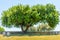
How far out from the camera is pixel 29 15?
176ft

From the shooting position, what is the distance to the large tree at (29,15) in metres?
53.3

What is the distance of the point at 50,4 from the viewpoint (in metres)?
56.6

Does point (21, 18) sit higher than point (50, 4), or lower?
lower

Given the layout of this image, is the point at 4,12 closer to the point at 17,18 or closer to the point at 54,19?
the point at 17,18

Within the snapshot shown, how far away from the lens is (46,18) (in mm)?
55594

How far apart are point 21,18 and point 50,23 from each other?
390 inches

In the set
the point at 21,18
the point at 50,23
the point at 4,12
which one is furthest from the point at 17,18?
the point at 50,23

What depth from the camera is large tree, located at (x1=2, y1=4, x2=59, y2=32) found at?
175ft

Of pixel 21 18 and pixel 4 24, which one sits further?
pixel 4 24

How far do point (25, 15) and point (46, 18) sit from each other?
6467mm

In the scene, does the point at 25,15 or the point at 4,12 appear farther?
the point at 4,12

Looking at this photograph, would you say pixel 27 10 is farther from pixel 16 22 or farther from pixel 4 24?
pixel 4 24

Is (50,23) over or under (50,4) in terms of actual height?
under

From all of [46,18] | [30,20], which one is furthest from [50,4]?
[30,20]
